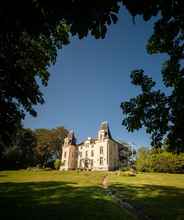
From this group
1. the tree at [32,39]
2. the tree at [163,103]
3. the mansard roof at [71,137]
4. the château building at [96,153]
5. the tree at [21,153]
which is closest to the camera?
the tree at [32,39]

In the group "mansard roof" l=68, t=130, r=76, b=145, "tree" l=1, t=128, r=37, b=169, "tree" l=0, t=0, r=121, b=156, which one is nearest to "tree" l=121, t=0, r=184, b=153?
"tree" l=0, t=0, r=121, b=156

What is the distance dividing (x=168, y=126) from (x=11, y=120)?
7.28 meters

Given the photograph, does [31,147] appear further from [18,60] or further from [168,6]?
[168,6]

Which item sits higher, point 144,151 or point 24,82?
point 144,151

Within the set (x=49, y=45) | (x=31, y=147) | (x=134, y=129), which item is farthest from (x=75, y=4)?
(x=31, y=147)

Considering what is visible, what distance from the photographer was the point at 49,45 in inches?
423

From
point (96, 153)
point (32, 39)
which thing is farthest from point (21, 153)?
point (32, 39)

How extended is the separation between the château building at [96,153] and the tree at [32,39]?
6443 cm

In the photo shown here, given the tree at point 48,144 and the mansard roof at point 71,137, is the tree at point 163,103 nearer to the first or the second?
the tree at point 48,144

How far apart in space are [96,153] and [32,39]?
70668 mm

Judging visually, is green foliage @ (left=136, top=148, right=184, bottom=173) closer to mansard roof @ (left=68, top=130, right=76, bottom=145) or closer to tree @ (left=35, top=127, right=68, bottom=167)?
mansard roof @ (left=68, top=130, right=76, bottom=145)

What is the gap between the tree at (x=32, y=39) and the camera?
3477 mm

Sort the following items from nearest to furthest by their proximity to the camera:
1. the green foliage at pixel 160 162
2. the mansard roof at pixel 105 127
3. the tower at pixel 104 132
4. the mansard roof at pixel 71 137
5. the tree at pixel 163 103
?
the tree at pixel 163 103 < the green foliage at pixel 160 162 < the tower at pixel 104 132 < the mansard roof at pixel 105 127 < the mansard roof at pixel 71 137

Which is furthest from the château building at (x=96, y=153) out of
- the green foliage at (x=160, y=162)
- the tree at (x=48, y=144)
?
the green foliage at (x=160, y=162)
